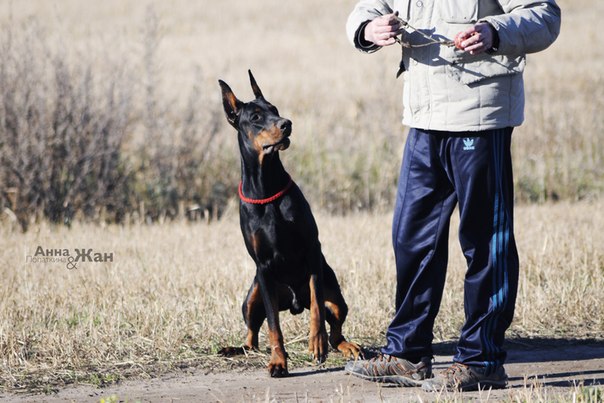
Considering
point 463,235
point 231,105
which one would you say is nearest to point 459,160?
point 463,235

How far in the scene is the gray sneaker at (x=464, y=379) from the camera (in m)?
4.74

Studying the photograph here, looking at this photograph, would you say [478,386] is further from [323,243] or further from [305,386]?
[323,243]

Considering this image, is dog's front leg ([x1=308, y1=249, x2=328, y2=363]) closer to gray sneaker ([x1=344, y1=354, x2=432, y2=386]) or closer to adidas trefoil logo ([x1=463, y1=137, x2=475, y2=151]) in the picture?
gray sneaker ([x1=344, y1=354, x2=432, y2=386])

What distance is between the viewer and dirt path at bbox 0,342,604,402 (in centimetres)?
480

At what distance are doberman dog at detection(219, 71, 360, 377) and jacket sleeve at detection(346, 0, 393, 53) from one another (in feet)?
2.10

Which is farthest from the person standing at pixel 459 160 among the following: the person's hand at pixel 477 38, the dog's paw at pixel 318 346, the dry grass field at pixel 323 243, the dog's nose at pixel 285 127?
the dry grass field at pixel 323 243

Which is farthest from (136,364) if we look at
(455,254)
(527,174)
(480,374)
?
(527,174)

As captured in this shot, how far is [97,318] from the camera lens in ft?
20.5

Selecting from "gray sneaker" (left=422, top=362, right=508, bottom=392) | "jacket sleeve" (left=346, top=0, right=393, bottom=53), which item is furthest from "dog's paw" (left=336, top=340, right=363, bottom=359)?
"jacket sleeve" (left=346, top=0, right=393, bottom=53)

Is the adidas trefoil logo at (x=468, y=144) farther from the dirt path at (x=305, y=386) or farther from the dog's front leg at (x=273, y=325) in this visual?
the dog's front leg at (x=273, y=325)

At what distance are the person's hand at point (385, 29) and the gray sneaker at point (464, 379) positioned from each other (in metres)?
1.67

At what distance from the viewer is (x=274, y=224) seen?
519 centimetres

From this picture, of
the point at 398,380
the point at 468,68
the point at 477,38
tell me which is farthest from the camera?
the point at 398,380

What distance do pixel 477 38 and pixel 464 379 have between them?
66.4 inches
